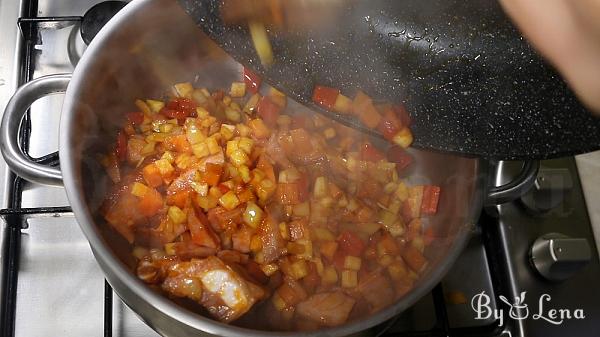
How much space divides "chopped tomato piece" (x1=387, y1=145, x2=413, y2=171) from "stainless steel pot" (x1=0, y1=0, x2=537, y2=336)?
0.09 ft

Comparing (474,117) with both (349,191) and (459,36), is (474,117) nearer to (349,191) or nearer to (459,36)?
(459,36)

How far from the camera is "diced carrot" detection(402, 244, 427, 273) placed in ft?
4.40

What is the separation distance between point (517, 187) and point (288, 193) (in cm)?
52

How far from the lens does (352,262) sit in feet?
4.41

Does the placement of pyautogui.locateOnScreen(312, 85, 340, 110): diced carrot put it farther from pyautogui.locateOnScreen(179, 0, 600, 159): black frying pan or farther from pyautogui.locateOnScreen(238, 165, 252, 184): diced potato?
pyautogui.locateOnScreen(238, 165, 252, 184): diced potato

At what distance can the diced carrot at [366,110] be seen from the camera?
1313 mm

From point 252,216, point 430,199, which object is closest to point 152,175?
point 252,216

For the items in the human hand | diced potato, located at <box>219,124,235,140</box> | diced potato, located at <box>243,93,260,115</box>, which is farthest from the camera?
diced potato, located at <box>243,93,260,115</box>

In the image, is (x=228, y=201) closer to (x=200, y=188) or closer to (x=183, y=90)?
(x=200, y=188)

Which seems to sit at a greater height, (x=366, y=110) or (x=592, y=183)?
(x=366, y=110)

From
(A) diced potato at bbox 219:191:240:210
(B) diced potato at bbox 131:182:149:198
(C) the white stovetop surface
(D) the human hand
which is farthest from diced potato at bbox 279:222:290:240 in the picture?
(C) the white stovetop surface

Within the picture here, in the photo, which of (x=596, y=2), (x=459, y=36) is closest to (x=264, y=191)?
(x=459, y=36)

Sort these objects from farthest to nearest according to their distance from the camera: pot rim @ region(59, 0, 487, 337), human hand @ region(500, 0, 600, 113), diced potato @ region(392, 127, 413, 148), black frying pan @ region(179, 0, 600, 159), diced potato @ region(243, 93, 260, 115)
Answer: diced potato @ region(243, 93, 260, 115), diced potato @ region(392, 127, 413, 148), black frying pan @ region(179, 0, 600, 159), pot rim @ region(59, 0, 487, 337), human hand @ region(500, 0, 600, 113)

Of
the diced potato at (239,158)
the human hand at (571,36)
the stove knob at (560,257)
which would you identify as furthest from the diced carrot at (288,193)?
the human hand at (571,36)
